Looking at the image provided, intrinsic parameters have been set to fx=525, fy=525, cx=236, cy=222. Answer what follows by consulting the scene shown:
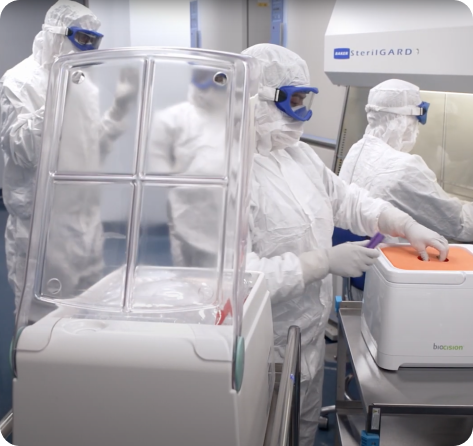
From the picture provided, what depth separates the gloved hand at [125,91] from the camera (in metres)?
0.94

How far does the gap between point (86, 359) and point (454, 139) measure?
2.31 m

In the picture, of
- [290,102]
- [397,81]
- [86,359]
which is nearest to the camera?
[86,359]

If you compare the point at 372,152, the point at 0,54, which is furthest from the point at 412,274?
the point at 0,54

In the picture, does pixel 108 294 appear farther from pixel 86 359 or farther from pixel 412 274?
pixel 412 274

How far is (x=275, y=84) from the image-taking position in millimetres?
1563

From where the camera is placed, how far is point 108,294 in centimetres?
91

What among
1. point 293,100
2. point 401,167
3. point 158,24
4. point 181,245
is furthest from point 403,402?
point 158,24

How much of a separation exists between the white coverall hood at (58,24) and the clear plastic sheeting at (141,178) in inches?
58.3

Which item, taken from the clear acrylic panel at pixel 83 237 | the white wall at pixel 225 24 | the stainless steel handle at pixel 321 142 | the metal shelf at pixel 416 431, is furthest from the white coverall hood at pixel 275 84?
the white wall at pixel 225 24

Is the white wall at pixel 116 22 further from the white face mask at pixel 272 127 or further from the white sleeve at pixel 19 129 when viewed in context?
the white face mask at pixel 272 127

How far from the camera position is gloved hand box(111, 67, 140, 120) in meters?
0.94

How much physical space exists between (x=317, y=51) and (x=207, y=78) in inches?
105

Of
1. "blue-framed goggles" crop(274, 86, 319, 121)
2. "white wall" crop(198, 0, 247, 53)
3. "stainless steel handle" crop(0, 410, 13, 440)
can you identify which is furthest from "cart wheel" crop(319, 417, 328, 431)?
"white wall" crop(198, 0, 247, 53)

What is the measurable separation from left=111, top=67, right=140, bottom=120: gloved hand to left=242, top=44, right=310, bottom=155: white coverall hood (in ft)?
2.08
